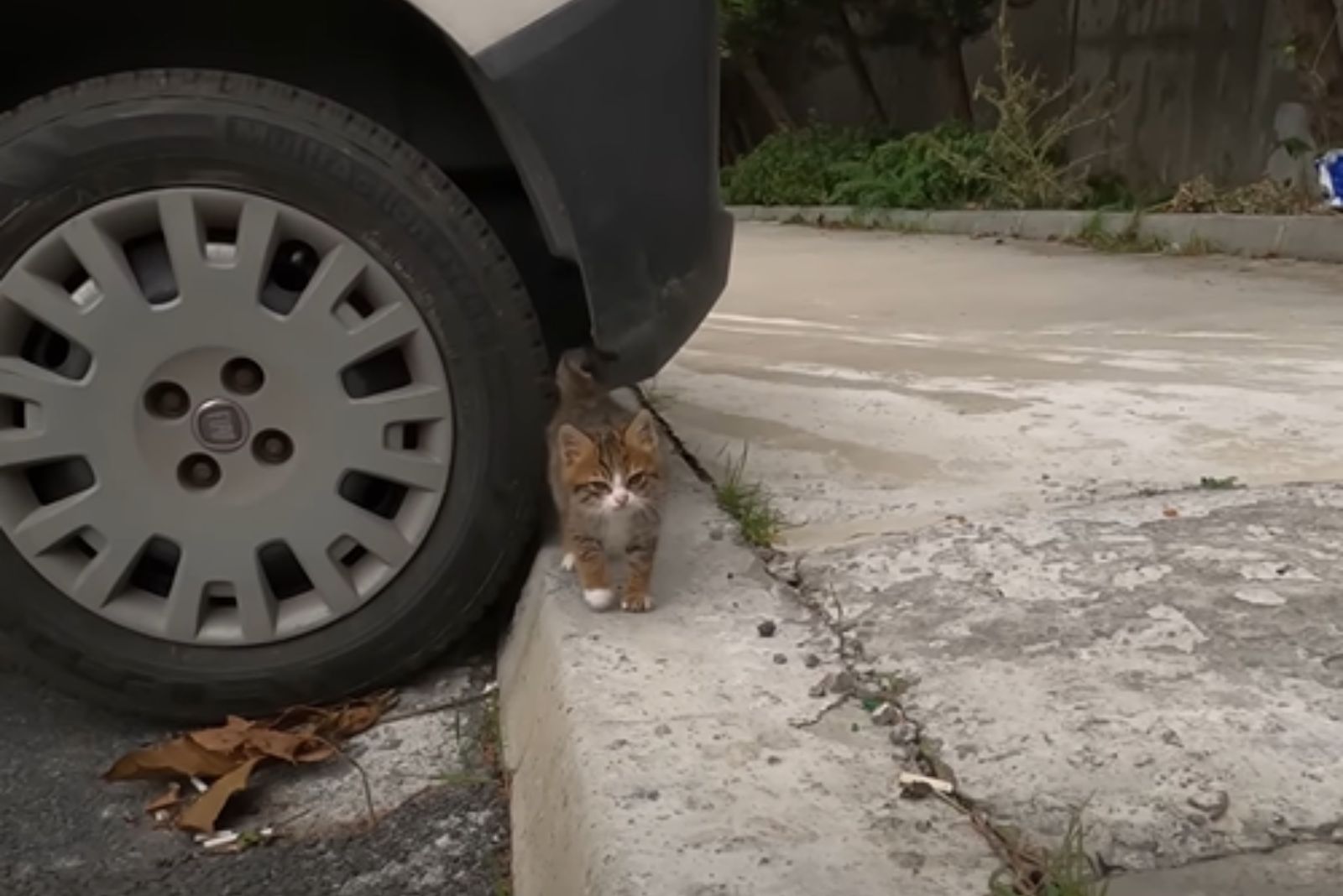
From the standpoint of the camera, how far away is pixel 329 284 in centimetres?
235

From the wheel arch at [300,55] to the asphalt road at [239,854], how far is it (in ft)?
3.20

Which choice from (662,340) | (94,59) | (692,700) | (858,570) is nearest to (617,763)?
(692,700)

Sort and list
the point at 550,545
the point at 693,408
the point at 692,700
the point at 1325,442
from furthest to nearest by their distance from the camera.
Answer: the point at 693,408
the point at 1325,442
the point at 550,545
the point at 692,700

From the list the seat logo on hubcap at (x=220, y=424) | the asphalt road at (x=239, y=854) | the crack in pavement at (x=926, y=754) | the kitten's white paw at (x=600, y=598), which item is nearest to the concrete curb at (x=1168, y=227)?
the crack in pavement at (x=926, y=754)

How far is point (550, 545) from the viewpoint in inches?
103

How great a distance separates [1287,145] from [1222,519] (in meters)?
6.56

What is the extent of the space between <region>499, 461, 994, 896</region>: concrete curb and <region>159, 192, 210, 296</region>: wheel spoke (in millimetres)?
801

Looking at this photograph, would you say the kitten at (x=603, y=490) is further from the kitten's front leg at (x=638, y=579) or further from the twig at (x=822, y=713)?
the twig at (x=822, y=713)

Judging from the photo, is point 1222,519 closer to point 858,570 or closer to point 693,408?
point 858,570

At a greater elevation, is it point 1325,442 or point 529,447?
point 529,447

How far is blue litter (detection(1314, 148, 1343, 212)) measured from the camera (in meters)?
6.75

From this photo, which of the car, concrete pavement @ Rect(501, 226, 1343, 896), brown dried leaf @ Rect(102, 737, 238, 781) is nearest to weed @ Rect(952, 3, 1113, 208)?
concrete pavement @ Rect(501, 226, 1343, 896)

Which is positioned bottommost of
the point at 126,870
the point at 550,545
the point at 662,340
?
the point at 126,870

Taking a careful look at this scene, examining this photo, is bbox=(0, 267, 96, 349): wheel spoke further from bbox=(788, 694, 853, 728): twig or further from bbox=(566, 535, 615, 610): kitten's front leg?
bbox=(788, 694, 853, 728): twig
